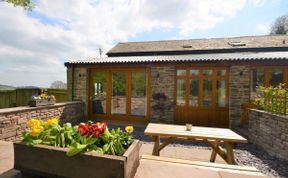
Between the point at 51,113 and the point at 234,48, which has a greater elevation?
the point at 234,48

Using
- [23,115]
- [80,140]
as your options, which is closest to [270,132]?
[80,140]

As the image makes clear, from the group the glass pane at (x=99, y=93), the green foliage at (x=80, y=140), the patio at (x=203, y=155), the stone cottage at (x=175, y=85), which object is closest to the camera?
the green foliage at (x=80, y=140)

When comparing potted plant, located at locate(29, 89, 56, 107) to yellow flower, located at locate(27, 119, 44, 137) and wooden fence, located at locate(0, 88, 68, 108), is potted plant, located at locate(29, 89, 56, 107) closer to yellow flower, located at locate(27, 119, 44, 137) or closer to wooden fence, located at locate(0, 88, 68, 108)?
yellow flower, located at locate(27, 119, 44, 137)

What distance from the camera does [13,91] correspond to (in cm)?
937

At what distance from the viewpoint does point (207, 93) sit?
7148mm

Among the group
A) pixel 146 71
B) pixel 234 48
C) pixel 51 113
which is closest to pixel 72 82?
pixel 51 113

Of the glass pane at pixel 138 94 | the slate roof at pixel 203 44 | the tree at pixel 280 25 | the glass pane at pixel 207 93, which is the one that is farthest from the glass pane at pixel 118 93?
the tree at pixel 280 25

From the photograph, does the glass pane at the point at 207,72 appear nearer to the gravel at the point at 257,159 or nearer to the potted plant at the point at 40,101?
the gravel at the point at 257,159

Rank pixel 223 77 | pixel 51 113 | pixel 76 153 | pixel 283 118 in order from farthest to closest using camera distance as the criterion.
→ 1. pixel 223 77
2. pixel 51 113
3. pixel 283 118
4. pixel 76 153

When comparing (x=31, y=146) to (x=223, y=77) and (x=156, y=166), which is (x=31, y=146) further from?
(x=223, y=77)

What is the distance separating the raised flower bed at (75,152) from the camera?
1.66 m

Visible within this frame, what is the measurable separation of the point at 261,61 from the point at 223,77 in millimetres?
1467

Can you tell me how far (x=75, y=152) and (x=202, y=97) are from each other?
6349mm

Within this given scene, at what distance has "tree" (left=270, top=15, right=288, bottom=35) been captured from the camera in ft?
89.8
